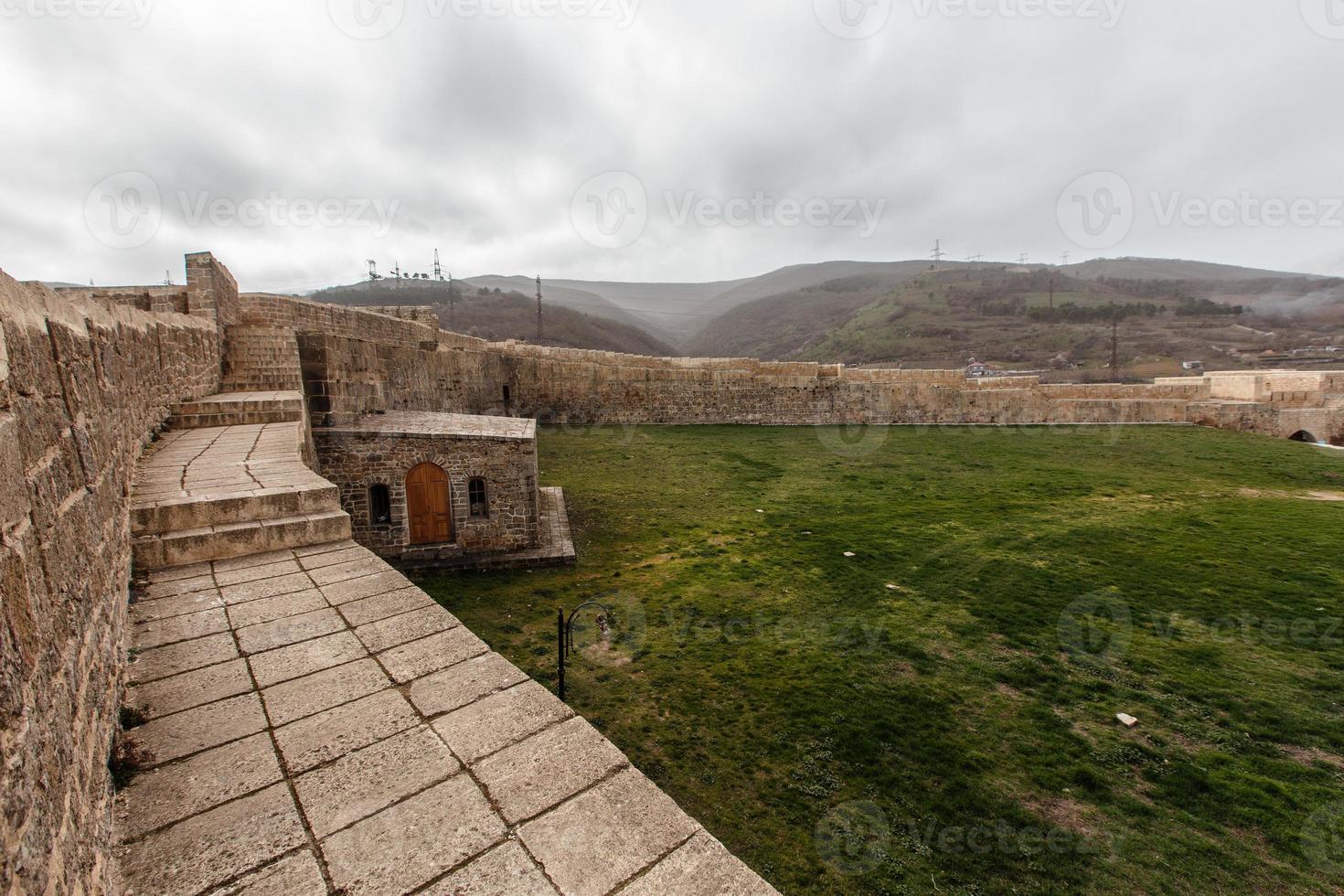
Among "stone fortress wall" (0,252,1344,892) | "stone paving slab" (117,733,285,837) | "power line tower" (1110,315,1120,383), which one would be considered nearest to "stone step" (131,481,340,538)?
"stone fortress wall" (0,252,1344,892)

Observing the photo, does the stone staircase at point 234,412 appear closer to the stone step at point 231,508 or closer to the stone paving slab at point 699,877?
the stone step at point 231,508

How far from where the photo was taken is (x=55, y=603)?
1579mm

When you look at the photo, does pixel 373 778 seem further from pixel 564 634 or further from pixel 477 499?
pixel 477 499

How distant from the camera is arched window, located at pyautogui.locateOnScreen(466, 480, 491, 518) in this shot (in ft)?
26.9

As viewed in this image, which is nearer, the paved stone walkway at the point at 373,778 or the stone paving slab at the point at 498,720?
the paved stone walkway at the point at 373,778

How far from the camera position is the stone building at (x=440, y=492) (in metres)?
7.82

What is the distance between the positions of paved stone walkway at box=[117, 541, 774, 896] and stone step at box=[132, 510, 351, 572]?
698mm

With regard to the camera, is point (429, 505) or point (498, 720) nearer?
point (498, 720)

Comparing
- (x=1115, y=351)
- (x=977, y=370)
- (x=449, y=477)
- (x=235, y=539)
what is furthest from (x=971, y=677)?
(x=1115, y=351)

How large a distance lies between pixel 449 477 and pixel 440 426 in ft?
3.19

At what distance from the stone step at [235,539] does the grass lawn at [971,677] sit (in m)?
2.38

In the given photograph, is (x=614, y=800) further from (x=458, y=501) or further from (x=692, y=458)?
(x=692, y=458)

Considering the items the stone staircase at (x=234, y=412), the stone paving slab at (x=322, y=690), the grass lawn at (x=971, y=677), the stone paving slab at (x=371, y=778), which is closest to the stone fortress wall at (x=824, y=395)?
the grass lawn at (x=971, y=677)

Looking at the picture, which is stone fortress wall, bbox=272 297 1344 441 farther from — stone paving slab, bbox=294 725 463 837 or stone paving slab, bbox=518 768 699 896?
stone paving slab, bbox=518 768 699 896
